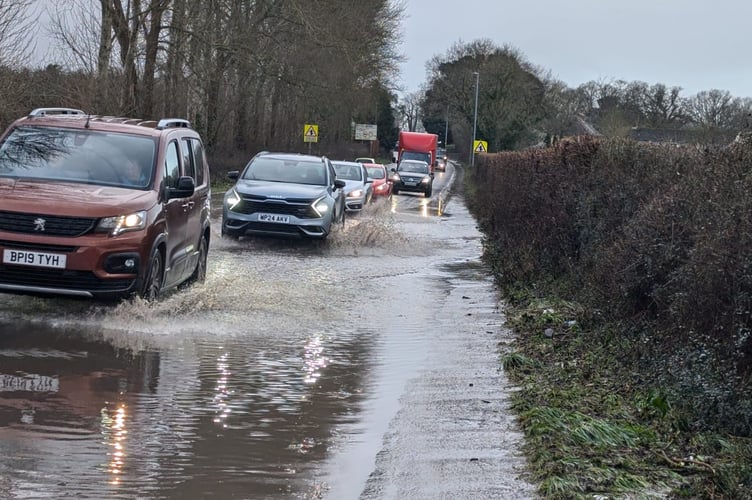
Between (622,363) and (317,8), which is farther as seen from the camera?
(317,8)

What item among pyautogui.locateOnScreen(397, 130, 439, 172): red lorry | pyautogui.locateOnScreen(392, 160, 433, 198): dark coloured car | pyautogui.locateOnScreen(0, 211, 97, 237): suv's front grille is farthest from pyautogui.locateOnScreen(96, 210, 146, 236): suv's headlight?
pyautogui.locateOnScreen(397, 130, 439, 172): red lorry

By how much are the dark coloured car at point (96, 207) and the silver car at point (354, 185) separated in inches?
566

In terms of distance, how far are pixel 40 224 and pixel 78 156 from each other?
1.48m

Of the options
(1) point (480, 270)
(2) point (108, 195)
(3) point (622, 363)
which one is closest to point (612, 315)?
(3) point (622, 363)

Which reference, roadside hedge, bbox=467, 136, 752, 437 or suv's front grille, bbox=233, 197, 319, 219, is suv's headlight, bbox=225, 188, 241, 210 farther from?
roadside hedge, bbox=467, 136, 752, 437

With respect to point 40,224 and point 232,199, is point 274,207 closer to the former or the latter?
point 232,199

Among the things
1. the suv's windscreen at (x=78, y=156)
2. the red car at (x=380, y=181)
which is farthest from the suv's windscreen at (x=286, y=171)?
the red car at (x=380, y=181)

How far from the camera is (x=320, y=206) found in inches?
663

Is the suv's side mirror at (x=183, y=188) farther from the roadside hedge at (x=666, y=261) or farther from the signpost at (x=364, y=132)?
the signpost at (x=364, y=132)

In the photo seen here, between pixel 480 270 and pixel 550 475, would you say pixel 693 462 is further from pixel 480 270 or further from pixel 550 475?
pixel 480 270

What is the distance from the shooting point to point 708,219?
6.40 metres

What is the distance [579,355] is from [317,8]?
32.6 m

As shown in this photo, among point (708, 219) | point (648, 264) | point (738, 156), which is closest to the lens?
point (708, 219)

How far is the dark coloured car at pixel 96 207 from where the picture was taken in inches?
329
